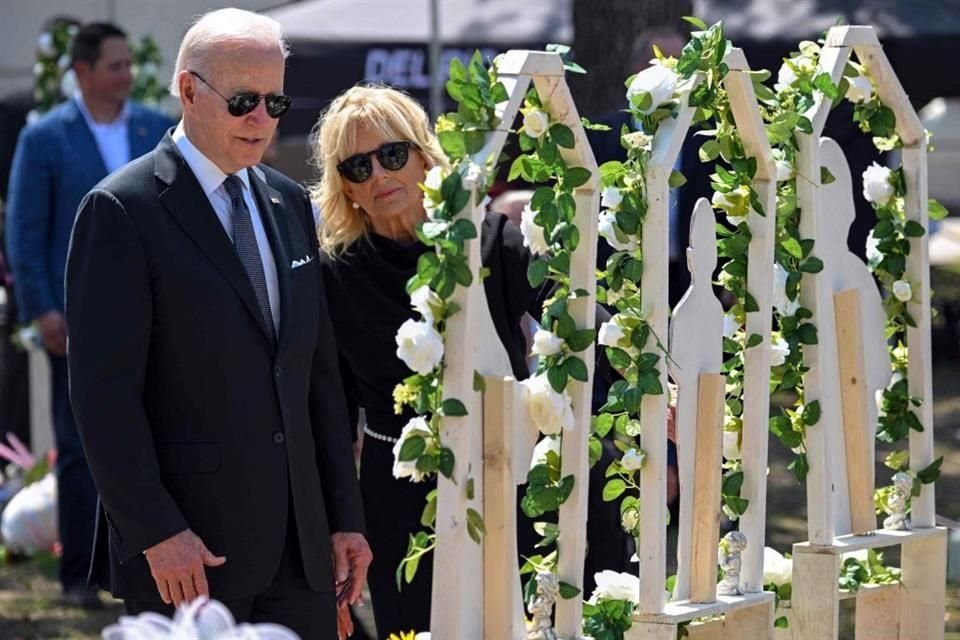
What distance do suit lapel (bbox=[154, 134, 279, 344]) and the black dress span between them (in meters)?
0.61

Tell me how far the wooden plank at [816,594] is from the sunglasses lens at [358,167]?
113cm

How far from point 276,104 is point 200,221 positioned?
239 millimetres

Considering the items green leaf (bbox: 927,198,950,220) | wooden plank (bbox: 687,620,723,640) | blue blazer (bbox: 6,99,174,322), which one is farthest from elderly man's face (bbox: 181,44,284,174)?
blue blazer (bbox: 6,99,174,322)

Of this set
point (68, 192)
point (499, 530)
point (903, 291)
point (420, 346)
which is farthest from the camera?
point (68, 192)

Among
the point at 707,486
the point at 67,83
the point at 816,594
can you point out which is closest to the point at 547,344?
the point at 707,486

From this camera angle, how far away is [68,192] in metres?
5.92

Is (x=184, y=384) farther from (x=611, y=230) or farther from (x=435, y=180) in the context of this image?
(x=611, y=230)

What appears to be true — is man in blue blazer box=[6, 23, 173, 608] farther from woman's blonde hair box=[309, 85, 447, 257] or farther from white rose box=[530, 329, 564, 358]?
white rose box=[530, 329, 564, 358]

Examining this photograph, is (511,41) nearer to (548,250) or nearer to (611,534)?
(611,534)

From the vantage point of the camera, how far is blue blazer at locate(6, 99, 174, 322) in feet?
19.4

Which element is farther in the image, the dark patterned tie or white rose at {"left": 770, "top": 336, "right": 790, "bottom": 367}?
white rose at {"left": 770, "top": 336, "right": 790, "bottom": 367}

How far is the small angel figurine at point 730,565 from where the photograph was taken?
331 centimetres

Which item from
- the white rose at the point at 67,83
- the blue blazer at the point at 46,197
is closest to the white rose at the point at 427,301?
the blue blazer at the point at 46,197

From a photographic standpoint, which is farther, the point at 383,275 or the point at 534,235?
the point at 383,275
